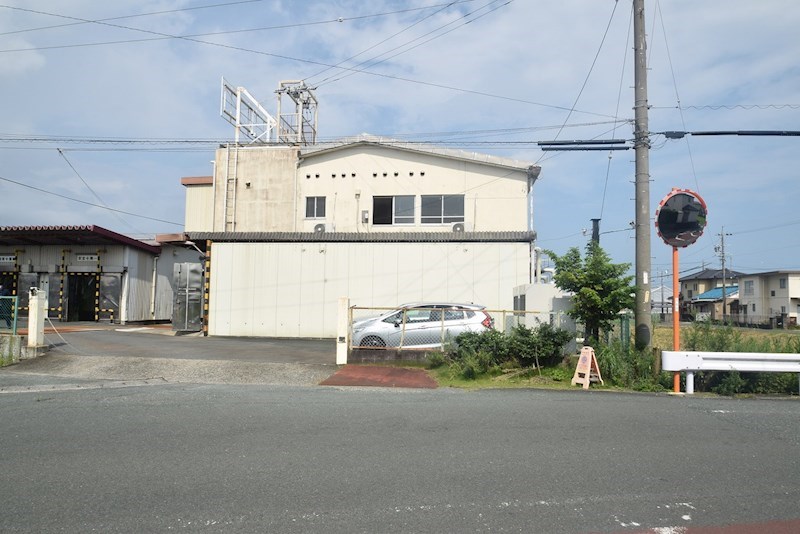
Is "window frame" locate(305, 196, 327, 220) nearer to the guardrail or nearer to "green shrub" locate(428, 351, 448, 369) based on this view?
"green shrub" locate(428, 351, 448, 369)

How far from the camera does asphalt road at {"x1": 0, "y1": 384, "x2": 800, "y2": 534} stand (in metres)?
4.48

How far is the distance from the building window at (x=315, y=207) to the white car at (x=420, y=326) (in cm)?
1324

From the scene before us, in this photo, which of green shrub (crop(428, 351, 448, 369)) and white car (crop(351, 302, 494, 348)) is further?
white car (crop(351, 302, 494, 348))

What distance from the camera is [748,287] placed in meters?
59.6

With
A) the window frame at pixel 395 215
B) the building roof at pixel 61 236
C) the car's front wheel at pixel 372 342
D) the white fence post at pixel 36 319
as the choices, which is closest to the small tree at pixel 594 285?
the car's front wheel at pixel 372 342

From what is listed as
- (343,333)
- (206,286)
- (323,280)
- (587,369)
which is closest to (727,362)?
(587,369)

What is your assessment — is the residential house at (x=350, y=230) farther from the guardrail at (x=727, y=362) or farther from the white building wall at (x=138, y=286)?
the guardrail at (x=727, y=362)

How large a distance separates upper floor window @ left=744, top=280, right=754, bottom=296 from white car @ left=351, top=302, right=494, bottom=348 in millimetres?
56102

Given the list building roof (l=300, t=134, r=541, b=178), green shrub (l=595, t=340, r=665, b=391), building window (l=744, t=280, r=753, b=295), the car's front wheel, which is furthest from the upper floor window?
the car's front wheel

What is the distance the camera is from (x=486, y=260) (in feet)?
67.5

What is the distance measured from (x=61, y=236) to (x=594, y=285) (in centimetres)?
2259

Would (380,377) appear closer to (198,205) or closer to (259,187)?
(259,187)

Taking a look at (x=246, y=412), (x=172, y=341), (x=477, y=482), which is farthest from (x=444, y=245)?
(x=477, y=482)

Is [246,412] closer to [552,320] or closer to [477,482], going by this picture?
[477,482]
